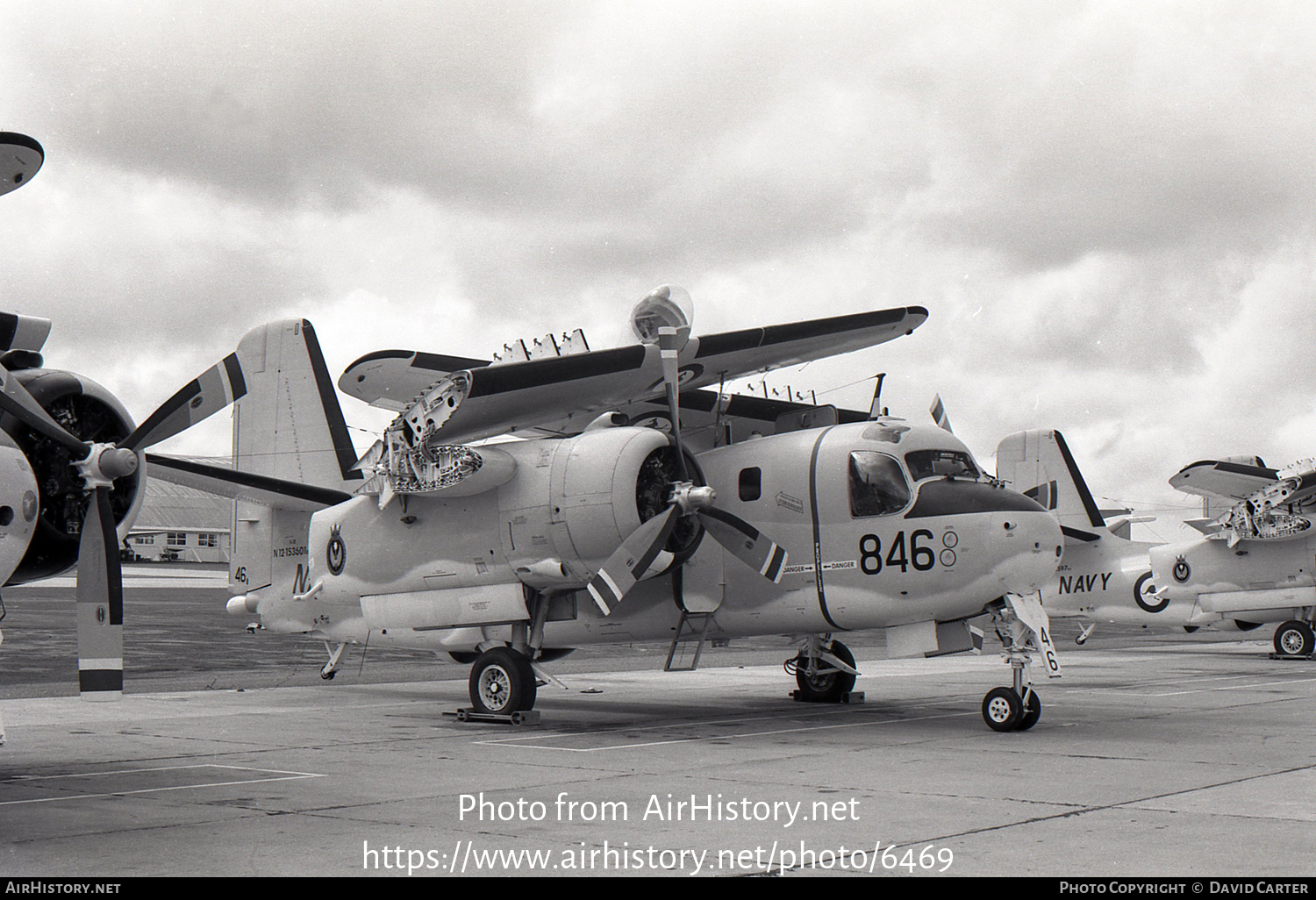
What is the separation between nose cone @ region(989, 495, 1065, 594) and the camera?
1408 cm

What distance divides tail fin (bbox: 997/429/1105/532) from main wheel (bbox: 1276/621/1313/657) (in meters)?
5.59

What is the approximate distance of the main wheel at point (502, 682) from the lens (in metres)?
15.2

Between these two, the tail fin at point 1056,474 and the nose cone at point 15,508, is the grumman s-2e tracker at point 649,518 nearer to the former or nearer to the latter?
the nose cone at point 15,508

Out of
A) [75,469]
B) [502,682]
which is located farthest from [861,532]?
[75,469]

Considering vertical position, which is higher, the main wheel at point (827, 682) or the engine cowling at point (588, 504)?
the engine cowling at point (588, 504)

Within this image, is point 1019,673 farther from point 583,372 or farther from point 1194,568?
point 1194,568

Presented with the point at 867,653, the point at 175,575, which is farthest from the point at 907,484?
the point at 175,575

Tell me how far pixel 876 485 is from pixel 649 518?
2.86m

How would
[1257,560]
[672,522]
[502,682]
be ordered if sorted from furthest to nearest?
1. [1257,560]
2. [502,682]
3. [672,522]

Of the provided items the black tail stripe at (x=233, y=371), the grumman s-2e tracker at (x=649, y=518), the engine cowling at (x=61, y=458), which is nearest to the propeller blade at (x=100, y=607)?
the engine cowling at (x=61, y=458)

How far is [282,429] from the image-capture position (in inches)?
782

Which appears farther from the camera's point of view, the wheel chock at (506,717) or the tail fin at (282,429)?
the tail fin at (282,429)

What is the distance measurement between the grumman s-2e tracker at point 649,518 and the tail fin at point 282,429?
5.96ft
